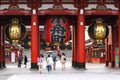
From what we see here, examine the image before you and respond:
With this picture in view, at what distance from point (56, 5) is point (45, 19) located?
139 inches

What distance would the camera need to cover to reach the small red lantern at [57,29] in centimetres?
3859

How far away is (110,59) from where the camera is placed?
151ft

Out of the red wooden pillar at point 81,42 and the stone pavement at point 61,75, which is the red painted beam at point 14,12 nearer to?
the red wooden pillar at point 81,42

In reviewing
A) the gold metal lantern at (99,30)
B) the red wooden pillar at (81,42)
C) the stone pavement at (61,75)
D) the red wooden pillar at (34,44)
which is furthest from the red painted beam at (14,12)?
the gold metal lantern at (99,30)

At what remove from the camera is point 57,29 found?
3875cm

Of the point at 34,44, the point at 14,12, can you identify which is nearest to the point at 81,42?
the point at 34,44

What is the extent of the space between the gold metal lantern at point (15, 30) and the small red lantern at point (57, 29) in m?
2.42

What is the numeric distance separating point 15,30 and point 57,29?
3.91 metres

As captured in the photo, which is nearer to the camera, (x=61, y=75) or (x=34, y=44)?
(x=61, y=75)

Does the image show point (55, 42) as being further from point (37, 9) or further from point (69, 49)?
point (69, 49)

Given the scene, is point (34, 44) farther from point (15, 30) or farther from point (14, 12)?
point (14, 12)

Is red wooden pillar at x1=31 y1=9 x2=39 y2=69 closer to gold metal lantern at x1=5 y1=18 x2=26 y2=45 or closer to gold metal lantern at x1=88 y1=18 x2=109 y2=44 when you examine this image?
gold metal lantern at x1=5 y1=18 x2=26 y2=45

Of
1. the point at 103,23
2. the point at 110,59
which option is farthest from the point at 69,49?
the point at 103,23

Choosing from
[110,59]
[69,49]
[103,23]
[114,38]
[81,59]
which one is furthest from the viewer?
[69,49]
